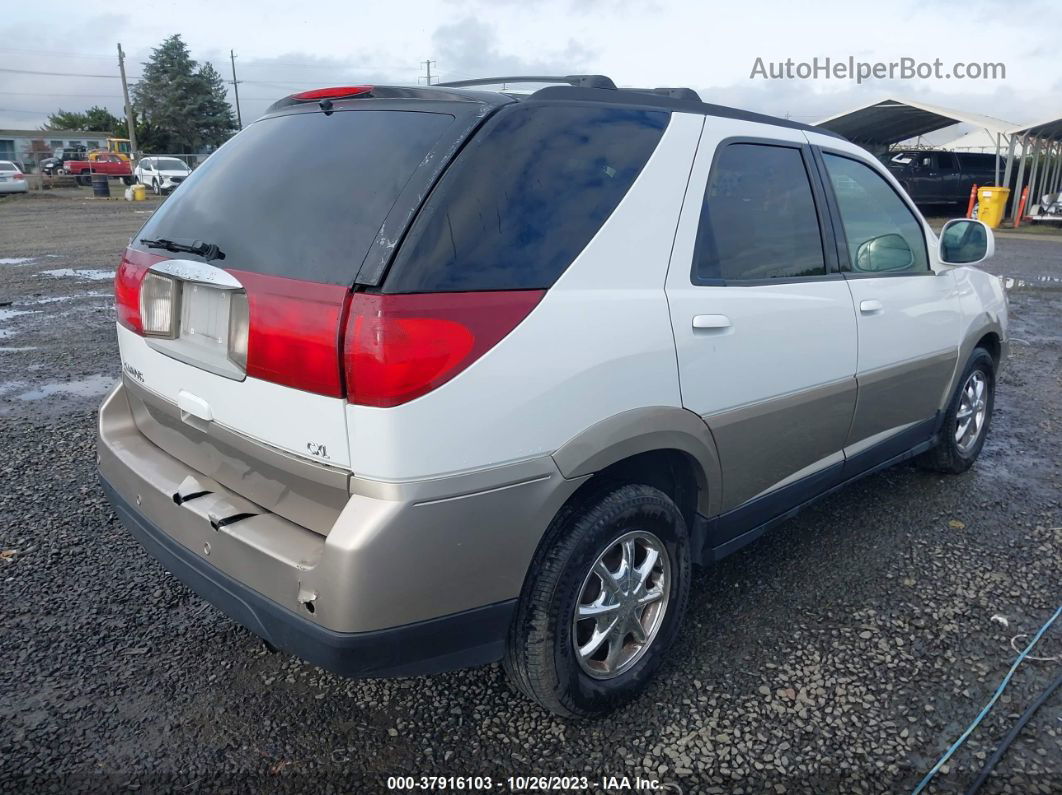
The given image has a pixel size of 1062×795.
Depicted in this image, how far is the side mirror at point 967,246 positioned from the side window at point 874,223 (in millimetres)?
135

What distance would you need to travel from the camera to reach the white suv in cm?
193

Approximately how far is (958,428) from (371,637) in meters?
3.76

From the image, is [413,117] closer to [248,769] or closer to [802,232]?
[802,232]

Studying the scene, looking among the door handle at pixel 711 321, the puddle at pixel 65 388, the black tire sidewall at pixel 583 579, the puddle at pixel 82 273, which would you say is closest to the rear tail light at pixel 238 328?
the black tire sidewall at pixel 583 579

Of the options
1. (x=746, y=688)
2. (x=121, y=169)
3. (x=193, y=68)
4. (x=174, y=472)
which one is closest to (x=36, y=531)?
(x=174, y=472)

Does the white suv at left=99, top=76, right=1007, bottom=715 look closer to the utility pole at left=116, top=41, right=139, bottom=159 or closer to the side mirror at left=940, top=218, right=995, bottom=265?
the side mirror at left=940, top=218, right=995, bottom=265

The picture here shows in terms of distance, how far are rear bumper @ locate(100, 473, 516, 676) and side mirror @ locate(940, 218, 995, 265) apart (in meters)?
3.00

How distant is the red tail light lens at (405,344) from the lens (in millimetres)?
1865

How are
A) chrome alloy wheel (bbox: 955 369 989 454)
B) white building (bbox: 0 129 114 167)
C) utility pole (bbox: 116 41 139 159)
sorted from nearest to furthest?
chrome alloy wheel (bbox: 955 369 989 454)
utility pole (bbox: 116 41 139 159)
white building (bbox: 0 129 114 167)

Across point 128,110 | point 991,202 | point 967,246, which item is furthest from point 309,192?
point 128,110

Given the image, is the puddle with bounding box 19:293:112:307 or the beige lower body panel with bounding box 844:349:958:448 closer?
the beige lower body panel with bounding box 844:349:958:448

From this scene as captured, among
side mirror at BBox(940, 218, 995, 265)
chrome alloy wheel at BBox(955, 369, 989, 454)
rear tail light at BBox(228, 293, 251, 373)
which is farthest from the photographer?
chrome alloy wheel at BBox(955, 369, 989, 454)

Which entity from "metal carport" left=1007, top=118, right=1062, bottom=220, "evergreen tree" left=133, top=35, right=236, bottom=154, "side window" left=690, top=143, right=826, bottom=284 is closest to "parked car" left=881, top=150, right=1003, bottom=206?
"metal carport" left=1007, top=118, right=1062, bottom=220

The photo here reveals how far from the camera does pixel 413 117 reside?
222 cm
